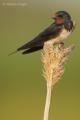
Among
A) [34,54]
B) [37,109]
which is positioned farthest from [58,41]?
[37,109]

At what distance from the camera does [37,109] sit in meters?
2.41

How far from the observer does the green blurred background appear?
7.76ft

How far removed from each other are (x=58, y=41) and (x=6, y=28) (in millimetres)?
299

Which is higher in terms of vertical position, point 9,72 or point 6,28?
point 6,28

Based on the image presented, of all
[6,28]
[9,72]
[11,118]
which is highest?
[6,28]

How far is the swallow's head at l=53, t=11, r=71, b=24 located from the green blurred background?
97 millimetres

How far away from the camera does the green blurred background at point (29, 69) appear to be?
93.1 inches

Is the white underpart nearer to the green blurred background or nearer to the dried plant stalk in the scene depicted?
the green blurred background

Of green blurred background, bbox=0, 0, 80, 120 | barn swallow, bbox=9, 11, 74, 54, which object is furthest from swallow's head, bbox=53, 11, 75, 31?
green blurred background, bbox=0, 0, 80, 120

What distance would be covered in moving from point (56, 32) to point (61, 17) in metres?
0.07

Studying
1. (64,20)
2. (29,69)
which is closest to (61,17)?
(64,20)

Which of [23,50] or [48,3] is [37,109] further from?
[48,3]

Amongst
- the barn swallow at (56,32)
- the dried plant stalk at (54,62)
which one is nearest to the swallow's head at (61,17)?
the barn swallow at (56,32)

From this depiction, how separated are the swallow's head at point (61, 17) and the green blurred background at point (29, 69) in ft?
0.32
